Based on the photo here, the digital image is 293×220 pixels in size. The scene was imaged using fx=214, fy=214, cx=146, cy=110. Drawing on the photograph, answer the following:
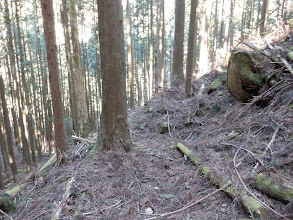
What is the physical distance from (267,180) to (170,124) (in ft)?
12.7

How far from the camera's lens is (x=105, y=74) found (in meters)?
4.34

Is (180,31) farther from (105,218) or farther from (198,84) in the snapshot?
(105,218)

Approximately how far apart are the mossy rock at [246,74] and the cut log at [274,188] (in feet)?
10.1

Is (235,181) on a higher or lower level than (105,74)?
lower

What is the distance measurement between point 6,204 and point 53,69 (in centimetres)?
271

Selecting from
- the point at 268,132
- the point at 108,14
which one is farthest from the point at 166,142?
the point at 108,14

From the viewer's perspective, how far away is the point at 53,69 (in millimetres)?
4668

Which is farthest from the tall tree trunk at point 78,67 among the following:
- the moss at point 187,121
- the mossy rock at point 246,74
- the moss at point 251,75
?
the moss at point 251,75

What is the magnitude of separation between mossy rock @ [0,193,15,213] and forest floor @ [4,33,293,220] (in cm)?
10

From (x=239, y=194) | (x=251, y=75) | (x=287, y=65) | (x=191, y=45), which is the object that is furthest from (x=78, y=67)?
(x=239, y=194)

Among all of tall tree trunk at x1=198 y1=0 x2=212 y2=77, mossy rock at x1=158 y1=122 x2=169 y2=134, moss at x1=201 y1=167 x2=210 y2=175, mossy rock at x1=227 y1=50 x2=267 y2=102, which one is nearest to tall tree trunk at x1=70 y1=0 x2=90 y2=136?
mossy rock at x1=158 y1=122 x2=169 y2=134

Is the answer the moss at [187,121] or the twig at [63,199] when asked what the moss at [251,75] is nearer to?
the moss at [187,121]

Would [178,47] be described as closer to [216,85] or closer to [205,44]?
[216,85]

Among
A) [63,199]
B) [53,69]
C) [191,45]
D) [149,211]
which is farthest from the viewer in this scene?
[191,45]
